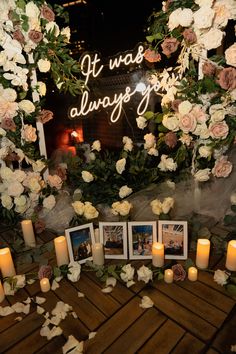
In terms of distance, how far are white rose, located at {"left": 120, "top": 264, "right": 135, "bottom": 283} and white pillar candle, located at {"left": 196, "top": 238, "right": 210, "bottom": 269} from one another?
506 mm

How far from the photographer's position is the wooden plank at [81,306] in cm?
159

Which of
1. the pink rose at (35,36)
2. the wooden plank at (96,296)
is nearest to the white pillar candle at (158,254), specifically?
the wooden plank at (96,296)

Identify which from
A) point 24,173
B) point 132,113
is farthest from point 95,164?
point 132,113

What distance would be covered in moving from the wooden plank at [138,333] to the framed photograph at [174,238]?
521mm

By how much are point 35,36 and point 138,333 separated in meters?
2.35

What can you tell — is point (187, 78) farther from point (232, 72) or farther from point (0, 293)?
point (0, 293)

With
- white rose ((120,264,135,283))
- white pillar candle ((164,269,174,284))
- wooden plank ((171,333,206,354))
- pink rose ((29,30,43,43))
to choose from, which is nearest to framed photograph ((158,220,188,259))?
white pillar candle ((164,269,174,284))

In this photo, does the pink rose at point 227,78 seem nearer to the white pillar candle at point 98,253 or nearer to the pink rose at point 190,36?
the pink rose at point 190,36

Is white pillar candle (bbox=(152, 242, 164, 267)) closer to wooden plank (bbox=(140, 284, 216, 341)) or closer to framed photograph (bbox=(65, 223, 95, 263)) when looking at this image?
wooden plank (bbox=(140, 284, 216, 341))

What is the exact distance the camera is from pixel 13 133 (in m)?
2.39

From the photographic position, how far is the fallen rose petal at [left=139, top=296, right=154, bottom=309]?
1.66 m

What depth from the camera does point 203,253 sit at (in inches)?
74.9

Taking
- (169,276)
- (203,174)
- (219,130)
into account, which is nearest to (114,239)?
(169,276)

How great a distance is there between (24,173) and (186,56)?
1.81 m
